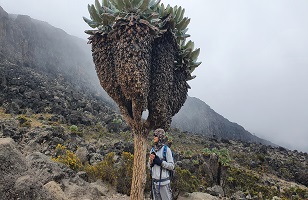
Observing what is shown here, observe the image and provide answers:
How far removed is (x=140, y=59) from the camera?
515cm

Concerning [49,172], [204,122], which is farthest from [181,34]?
[204,122]

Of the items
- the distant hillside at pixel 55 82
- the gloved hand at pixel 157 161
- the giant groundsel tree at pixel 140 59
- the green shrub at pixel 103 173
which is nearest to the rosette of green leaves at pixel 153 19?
the giant groundsel tree at pixel 140 59

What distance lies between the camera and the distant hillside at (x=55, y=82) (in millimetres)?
27359

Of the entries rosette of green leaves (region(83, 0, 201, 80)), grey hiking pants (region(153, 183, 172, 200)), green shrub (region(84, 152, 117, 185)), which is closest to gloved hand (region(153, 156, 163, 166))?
grey hiking pants (region(153, 183, 172, 200))

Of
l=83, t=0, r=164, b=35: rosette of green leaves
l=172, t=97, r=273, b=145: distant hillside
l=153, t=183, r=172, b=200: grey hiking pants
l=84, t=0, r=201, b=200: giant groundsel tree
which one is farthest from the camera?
l=172, t=97, r=273, b=145: distant hillside

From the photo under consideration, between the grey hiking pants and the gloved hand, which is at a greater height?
the gloved hand

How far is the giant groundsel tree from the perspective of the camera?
205 inches

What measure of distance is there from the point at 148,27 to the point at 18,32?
70956 mm

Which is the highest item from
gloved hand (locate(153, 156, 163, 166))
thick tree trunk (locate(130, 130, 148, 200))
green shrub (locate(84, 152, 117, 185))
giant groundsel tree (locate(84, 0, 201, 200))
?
giant groundsel tree (locate(84, 0, 201, 200))

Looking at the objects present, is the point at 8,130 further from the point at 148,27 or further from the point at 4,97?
the point at 4,97

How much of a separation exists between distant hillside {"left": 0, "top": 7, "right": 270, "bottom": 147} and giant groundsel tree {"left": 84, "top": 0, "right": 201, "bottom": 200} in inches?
766

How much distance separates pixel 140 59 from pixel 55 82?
43297mm

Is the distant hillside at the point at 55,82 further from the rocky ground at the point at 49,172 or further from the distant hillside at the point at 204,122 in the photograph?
the rocky ground at the point at 49,172

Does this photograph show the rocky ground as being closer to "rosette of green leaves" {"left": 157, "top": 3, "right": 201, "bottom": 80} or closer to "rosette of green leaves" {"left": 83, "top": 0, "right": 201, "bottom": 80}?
"rosette of green leaves" {"left": 83, "top": 0, "right": 201, "bottom": 80}
